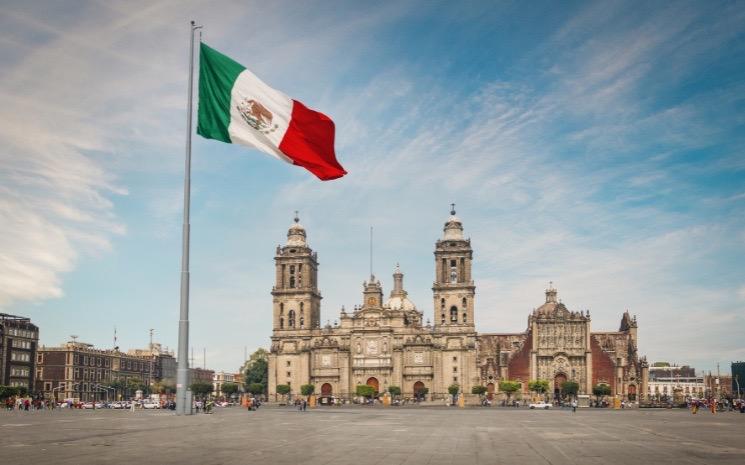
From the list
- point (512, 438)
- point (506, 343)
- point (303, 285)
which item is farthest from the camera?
point (506, 343)

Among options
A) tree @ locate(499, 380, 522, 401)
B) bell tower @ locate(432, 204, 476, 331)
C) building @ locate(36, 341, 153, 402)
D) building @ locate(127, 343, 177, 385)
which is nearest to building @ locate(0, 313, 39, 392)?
building @ locate(36, 341, 153, 402)

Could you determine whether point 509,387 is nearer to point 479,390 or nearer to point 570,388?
A: point 479,390

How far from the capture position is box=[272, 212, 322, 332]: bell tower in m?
129

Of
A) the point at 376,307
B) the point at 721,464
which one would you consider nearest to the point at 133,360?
the point at 376,307

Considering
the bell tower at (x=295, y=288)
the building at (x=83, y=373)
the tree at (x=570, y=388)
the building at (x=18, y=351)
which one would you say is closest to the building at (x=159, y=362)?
the building at (x=83, y=373)

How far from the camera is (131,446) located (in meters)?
20.4

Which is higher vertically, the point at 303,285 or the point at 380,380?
the point at 303,285

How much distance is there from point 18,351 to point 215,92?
123412 mm

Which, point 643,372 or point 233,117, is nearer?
point 233,117

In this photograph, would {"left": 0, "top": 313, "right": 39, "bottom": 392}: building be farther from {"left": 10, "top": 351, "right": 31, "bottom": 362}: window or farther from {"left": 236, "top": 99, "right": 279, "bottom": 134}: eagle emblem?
{"left": 236, "top": 99, "right": 279, "bottom": 134}: eagle emblem

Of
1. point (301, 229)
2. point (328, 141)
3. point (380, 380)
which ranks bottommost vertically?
point (380, 380)

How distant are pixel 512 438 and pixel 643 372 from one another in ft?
380

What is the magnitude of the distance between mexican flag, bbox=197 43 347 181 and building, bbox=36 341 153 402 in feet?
407

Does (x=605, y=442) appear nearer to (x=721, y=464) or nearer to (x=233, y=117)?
(x=721, y=464)
